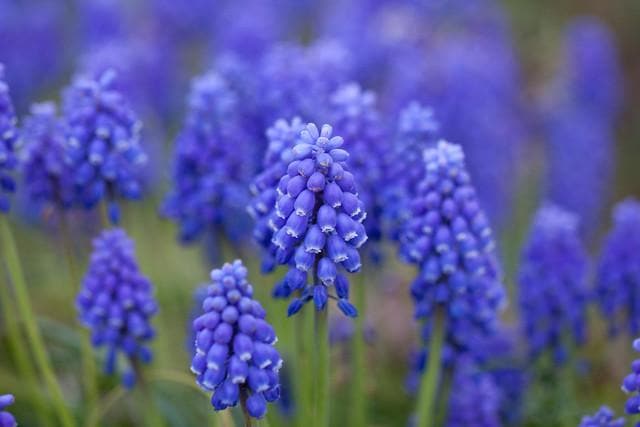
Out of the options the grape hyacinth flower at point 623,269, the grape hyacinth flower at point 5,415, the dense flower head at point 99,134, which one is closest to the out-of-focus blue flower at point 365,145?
the dense flower head at point 99,134

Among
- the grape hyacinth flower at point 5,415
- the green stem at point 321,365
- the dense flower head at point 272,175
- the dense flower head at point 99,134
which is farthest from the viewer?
the dense flower head at point 99,134

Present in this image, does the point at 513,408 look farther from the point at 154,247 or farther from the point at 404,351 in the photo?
the point at 154,247

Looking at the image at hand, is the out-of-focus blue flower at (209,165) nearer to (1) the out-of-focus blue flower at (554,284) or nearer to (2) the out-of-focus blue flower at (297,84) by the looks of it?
(2) the out-of-focus blue flower at (297,84)

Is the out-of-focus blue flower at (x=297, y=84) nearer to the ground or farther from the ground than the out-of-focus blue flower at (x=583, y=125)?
nearer to the ground

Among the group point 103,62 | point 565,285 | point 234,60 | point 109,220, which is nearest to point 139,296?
point 109,220

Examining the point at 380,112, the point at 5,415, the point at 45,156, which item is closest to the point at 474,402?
the point at 5,415

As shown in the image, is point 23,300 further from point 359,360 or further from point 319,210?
point 319,210

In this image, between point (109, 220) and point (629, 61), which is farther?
point (629, 61)
